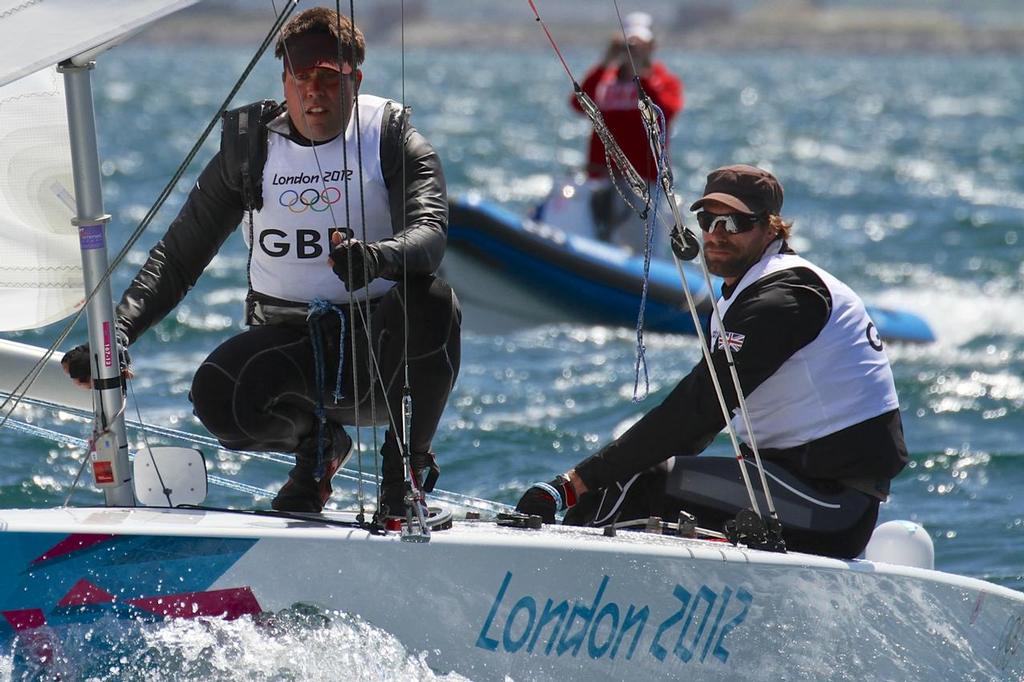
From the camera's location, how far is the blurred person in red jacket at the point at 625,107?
Result: 7832 millimetres

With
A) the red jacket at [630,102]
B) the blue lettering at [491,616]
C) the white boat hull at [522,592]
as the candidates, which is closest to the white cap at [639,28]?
the red jacket at [630,102]

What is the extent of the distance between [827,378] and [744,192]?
1.27ft

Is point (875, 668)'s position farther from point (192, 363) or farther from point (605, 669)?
point (192, 363)

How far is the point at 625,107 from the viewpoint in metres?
7.94

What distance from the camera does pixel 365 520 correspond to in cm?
279

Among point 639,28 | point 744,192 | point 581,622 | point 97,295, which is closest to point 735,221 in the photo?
point 744,192

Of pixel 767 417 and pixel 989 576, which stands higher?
pixel 767 417

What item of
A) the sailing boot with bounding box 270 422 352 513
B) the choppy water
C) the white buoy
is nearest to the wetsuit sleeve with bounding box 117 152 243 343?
the sailing boot with bounding box 270 422 352 513

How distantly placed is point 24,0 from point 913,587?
1.81m

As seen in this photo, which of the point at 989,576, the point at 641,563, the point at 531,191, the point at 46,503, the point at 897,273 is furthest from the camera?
the point at 531,191

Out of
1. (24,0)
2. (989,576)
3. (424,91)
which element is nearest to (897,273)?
(989,576)

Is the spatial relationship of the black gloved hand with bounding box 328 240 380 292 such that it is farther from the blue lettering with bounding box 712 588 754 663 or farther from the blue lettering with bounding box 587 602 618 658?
the blue lettering with bounding box 712 588 754 663

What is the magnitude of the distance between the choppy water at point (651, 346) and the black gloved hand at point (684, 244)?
0.83 m

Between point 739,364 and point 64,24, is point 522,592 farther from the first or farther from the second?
point 64,24
